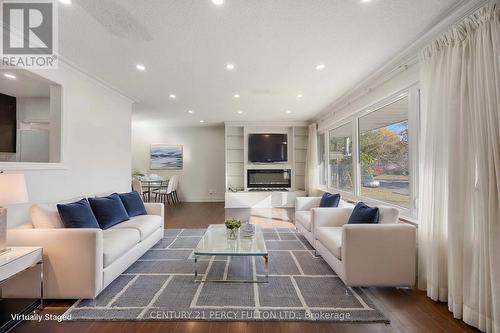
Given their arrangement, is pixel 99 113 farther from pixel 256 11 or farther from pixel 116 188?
pixel 256 11

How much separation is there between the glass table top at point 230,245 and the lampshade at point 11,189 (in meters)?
1.62

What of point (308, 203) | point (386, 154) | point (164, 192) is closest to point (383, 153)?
point (386, 154)

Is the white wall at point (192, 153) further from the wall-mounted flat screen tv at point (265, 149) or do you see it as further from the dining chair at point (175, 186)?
the wall-mounted flat screen tv at point (265, 149)

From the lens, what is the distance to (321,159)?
6656 millimetres

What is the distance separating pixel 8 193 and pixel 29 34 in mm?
1759

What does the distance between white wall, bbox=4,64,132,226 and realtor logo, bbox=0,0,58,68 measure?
172 mm

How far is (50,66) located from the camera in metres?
2.91

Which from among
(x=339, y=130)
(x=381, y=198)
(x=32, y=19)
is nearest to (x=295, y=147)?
(x=339, y=130)

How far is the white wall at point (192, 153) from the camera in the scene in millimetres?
8266

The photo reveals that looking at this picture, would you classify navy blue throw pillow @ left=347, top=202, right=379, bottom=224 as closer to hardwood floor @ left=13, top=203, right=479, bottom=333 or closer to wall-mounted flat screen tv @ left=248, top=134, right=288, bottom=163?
hardwood floor @ left=13, top=203, right=479, bottom=333

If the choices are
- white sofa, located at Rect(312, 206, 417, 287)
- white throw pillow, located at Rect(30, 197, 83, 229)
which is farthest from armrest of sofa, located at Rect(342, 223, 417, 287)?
white throw pillow, located at Rect(30, 197, 83, 229)

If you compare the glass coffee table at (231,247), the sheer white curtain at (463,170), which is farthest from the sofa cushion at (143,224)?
the sheer white curtain at (463,170)

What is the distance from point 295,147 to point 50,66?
5.99 m

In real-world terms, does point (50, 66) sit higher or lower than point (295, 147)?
higher
